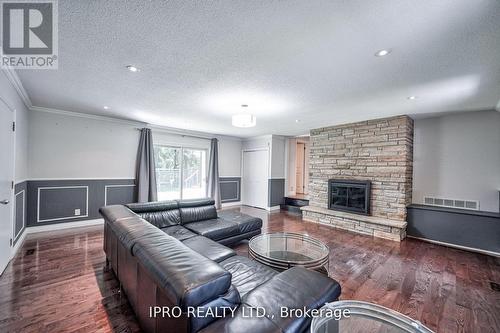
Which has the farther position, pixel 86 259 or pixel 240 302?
pixel 86 259

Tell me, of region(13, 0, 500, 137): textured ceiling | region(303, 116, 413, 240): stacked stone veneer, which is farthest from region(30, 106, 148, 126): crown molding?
region(303, 116, 413, 240): stacked stone veneer

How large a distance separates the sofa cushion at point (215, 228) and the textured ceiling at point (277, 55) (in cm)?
196

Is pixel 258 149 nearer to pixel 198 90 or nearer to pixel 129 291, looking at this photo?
pixel 198 90

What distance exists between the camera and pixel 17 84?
269cm

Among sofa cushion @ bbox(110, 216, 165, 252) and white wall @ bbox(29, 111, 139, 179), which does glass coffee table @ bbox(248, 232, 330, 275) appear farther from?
white wall @ bbox(29, 111, 139, 179)

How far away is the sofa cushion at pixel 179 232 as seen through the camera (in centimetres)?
268

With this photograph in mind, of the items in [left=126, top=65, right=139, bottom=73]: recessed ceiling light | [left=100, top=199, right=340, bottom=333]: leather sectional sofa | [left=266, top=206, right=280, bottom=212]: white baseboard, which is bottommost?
[left=266, top=206, right=280, bottom=212]: white baseboard

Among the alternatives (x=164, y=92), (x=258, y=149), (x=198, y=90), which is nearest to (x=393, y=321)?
(x=198, y=90)

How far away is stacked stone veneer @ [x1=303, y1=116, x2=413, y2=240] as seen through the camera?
3984 mm

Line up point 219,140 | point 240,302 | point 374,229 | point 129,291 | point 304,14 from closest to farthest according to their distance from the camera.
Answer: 1. point 240,302
2. point 304,14
3. point 129,291
4. point 374,229
5. point 219,140

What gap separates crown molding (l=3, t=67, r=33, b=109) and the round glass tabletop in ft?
11.2

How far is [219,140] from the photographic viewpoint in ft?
22.1

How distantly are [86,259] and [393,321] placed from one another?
3.49 m

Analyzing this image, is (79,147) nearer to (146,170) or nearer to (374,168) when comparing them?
(146,170)
